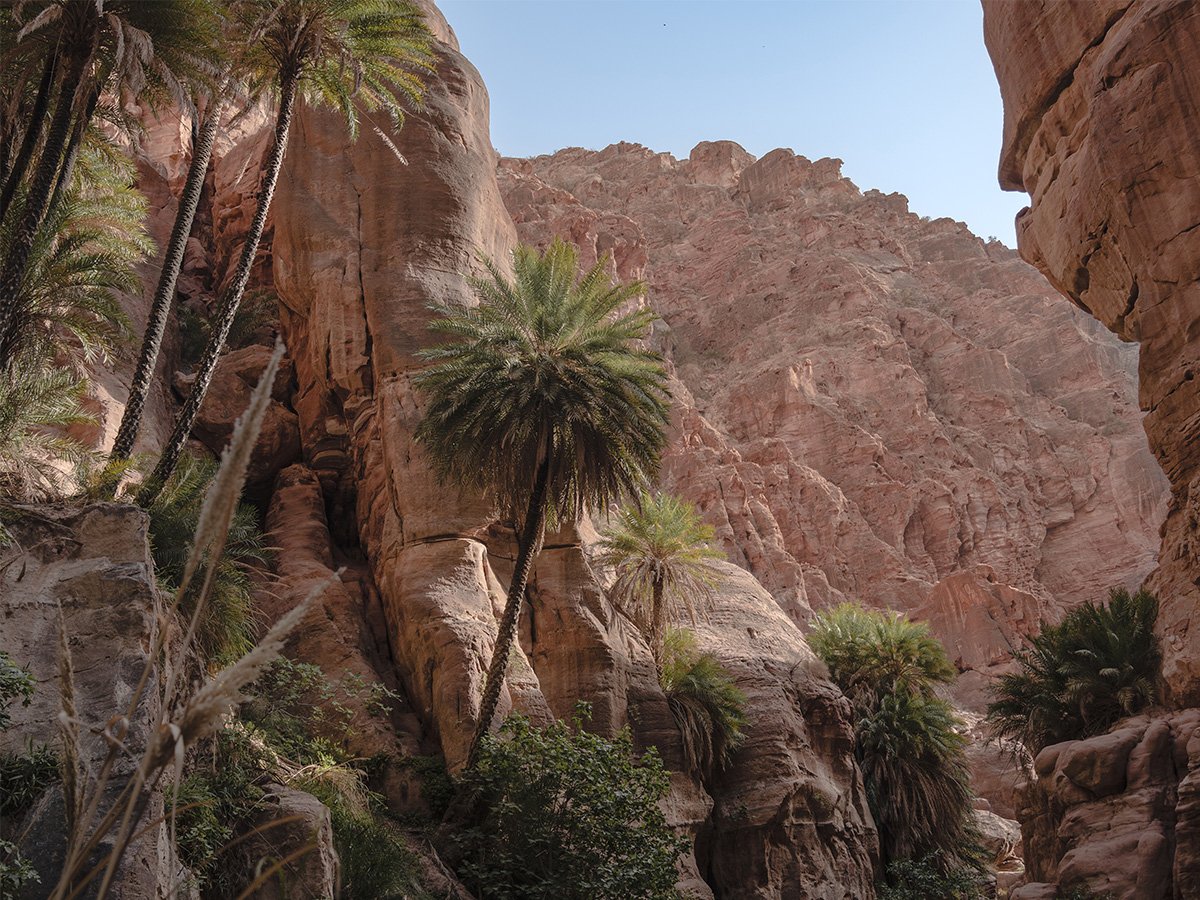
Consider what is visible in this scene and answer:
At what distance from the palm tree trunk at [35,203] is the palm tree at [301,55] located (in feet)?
7.74

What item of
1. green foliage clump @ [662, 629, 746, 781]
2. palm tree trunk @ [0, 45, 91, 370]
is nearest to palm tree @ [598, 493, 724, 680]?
green foliage clump @ [662, 629, 746, 781]

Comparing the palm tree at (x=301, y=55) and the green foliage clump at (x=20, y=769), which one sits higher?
the palm tree at (x=301, y=55)

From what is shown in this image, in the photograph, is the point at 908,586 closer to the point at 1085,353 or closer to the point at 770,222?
the point at 1085,353

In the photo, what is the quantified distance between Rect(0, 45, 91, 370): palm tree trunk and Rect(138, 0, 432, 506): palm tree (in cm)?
236

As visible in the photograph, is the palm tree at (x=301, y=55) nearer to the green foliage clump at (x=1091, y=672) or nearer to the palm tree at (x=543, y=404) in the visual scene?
the palm tree at (x=543, y=404)

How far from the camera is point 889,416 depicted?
186ft

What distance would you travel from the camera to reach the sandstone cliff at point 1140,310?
57.3ft

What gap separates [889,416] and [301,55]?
45132 mm

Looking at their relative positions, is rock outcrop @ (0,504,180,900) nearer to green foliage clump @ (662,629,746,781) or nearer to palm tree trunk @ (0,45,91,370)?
palm tree trunk @ (0,45,91,370)

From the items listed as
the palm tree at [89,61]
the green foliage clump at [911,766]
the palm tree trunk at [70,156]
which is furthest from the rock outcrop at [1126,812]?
the palm tree trunk at [70,156]

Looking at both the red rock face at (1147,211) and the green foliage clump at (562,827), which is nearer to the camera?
the green foliage clump at (562,827)

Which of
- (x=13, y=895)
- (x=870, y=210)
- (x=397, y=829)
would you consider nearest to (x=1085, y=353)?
(x=870, y=210)

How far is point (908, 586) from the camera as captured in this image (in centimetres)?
4828

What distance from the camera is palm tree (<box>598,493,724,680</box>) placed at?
71.3ft
